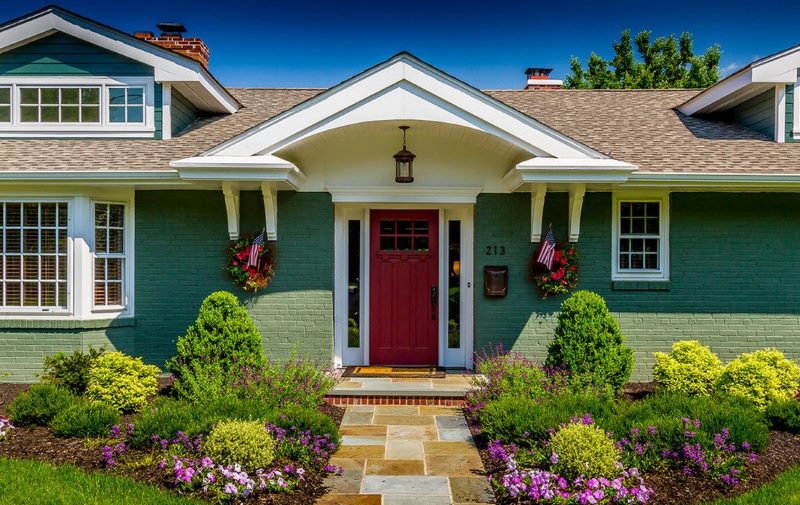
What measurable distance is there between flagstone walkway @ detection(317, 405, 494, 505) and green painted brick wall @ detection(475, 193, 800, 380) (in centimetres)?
197

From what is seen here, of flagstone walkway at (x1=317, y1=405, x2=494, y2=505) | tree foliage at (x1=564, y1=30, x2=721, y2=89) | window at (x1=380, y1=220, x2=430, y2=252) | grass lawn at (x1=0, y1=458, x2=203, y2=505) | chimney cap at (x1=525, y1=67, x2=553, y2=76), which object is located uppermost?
tree foliage at (x1=564, y1=30, x2=721, y2=89)

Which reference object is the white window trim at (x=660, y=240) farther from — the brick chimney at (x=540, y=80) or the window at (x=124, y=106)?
the window at (x=124, y=106)

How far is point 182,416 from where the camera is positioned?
5.61 m

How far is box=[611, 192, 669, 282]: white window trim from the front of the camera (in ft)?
27.6

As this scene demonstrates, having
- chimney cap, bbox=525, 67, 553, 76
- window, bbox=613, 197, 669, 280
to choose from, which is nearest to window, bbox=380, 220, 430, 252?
window, bbox=613, 197, 669, 280

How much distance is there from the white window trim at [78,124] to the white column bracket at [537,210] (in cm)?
562

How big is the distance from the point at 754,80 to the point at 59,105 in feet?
33.2

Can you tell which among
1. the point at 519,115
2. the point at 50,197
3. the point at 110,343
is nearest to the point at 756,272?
the point at 519,115

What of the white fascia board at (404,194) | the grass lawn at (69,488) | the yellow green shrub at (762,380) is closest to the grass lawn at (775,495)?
the yellow green shrub at (762,380)

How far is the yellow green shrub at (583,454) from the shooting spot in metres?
4.61

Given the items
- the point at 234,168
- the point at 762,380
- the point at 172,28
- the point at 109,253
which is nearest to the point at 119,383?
the point at 109,253

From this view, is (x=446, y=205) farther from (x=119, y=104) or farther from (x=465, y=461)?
(x=119, y=104)

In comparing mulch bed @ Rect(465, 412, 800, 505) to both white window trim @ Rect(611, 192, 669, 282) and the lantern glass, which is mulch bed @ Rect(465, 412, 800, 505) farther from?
the lantern glass

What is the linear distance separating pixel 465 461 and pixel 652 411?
2.00 meters
